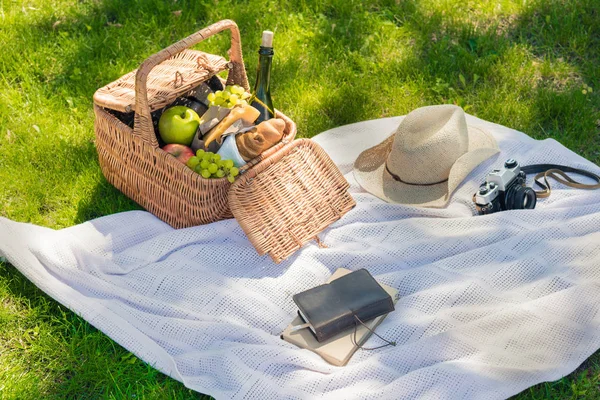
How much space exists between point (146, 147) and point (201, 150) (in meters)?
0.27

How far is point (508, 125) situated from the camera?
4.08 meters

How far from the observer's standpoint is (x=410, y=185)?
348 centimetres

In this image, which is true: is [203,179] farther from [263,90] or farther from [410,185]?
[410,185]

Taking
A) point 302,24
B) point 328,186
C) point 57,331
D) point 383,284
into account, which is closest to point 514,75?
point 302,24

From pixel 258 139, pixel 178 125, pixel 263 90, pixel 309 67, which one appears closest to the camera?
pixel 258 139

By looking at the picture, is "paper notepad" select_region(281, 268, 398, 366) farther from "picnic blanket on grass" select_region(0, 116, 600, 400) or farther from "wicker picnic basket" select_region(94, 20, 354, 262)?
"wicker picnic basket" select_region(94, 20, 354, 262)

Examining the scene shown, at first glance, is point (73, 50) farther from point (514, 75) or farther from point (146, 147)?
point (514, 75)

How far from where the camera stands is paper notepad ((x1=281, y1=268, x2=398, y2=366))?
271 centimetres

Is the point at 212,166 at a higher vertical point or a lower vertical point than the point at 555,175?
higher

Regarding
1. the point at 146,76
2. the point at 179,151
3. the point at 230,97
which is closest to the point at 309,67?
the point at 230,97

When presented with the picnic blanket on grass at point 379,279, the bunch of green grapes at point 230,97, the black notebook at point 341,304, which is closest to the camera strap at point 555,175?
the picnic blanket on grass at point 379,279

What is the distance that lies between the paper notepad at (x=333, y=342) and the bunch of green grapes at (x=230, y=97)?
3.51ft

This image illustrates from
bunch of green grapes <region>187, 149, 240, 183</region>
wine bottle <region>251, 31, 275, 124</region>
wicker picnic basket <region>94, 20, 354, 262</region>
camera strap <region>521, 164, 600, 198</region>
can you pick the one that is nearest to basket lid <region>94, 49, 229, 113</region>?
wicker picnic basket <region>94, 20, 354, 262</region>

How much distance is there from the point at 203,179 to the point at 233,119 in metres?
0.32
